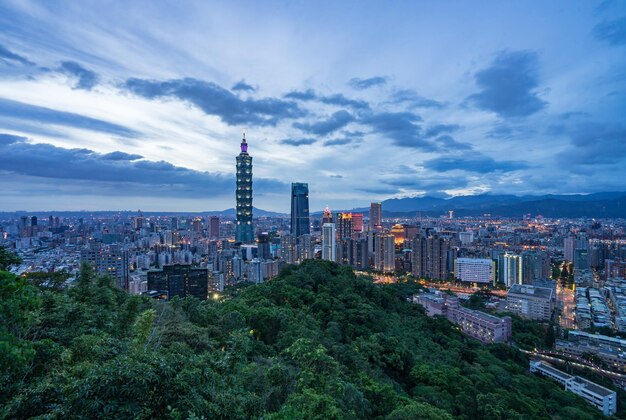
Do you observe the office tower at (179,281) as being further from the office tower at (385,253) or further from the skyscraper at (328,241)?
the office tower at (385,253)

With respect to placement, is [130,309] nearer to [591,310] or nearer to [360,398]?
[360,398]

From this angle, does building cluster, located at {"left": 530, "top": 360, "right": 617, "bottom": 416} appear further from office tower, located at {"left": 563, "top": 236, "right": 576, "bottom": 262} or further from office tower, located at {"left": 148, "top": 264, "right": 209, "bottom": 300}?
office tower, located at {"left": 563, "top": 236, "right": 576, "bottom": 262}

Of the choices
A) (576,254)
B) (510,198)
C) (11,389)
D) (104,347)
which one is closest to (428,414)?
(104,347)

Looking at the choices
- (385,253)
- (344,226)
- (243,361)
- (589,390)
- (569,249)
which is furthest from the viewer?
(344,226)

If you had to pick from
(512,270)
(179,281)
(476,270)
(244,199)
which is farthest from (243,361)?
(244,199)

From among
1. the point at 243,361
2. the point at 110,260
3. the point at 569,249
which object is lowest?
the point at 569,249

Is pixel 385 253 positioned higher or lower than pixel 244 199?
lower

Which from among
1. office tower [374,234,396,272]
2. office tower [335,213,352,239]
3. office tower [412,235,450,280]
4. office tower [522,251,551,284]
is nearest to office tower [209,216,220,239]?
office tower [335,213,352,239]

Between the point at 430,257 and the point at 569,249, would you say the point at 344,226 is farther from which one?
the point at 569,249
